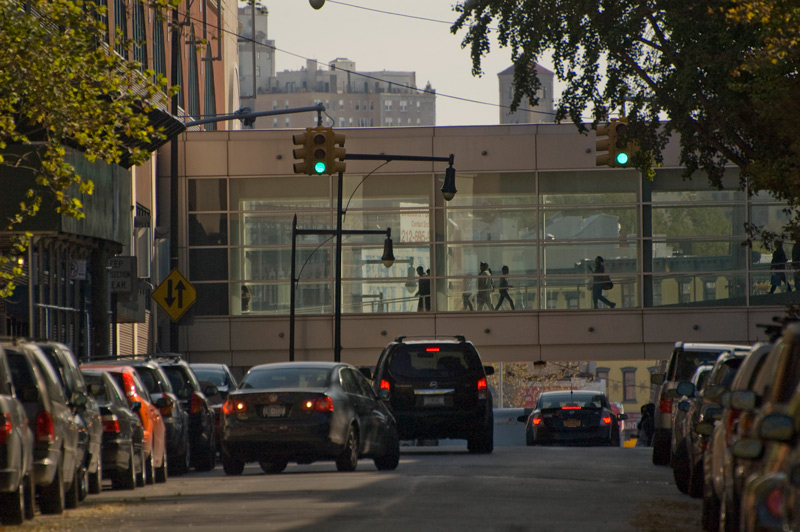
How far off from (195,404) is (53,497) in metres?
8.96

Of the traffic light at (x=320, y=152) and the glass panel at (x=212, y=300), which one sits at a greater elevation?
the traffic light at (x=320, y=152)

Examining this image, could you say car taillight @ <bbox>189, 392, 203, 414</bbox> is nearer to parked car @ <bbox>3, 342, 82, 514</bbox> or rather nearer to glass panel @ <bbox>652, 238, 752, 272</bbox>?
parked car @ <bbox>3, 342, 82, 514</bbox>

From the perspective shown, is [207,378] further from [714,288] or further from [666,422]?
[714,288]

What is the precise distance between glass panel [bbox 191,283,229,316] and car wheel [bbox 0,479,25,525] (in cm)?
3964

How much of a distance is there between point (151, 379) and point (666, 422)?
7245 millimetres

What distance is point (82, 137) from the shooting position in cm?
1914

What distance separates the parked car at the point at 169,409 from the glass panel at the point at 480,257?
30.1 m

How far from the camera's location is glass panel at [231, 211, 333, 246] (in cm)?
5362

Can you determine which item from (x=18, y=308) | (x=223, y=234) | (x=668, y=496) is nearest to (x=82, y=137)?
(x=668, y=496)

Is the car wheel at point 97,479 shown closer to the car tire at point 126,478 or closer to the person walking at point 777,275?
the car tire at point 126,478

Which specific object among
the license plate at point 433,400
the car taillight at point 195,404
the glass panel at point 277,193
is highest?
the glass panel at point 277,193

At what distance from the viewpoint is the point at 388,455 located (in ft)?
72.0

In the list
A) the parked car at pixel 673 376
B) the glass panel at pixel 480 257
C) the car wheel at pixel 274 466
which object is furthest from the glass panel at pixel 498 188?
the car wheel at pixel 274 466

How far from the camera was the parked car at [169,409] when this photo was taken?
72.0ft
